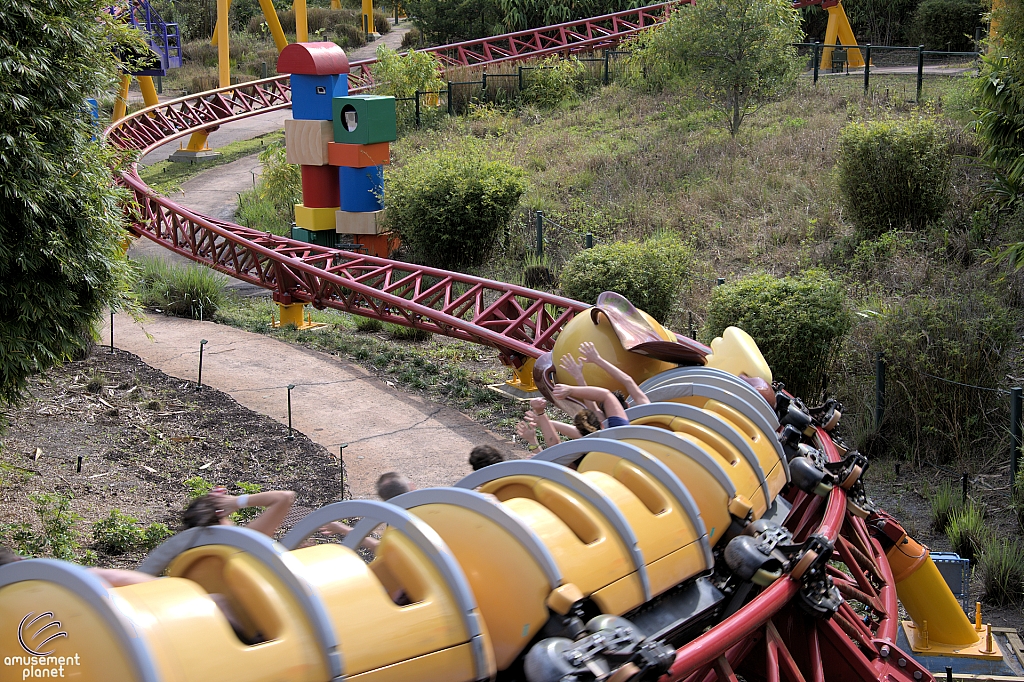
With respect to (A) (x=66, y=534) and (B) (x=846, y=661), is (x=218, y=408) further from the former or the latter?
(B) (x=846, y=661)

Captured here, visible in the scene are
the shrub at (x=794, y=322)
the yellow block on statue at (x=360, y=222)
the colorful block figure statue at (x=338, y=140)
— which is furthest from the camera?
the yellow block on statue at (x=360, y=222)

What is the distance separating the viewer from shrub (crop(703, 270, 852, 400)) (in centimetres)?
905

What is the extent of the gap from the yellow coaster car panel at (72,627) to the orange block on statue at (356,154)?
13.2 metres

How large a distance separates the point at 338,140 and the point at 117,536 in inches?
382

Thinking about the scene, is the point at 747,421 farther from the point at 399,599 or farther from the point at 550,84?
the point at 550,84

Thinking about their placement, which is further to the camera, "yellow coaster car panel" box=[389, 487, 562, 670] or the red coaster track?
the red coaster track

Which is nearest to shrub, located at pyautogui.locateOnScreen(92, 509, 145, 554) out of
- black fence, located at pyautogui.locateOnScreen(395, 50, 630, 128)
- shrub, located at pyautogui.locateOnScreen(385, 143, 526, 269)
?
shrub, located at pyautogui.locateOnScreen(385, 143, 526, 269)

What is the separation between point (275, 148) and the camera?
1953 cm

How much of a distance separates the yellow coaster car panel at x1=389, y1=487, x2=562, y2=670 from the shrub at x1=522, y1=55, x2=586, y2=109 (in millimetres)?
19617

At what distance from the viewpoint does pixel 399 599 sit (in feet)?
10.0

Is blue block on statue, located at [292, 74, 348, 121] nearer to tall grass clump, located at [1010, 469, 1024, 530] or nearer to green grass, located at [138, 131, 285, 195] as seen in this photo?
green grass, located at [138, 131, 285, 195]

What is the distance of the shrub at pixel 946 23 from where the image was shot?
25266 millimetres

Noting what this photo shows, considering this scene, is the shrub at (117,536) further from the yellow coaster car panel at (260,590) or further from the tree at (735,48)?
the tree at (735,48)

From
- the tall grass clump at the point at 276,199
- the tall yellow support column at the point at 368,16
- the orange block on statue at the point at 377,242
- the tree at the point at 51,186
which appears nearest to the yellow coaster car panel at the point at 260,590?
the tree at the point at 51,186
